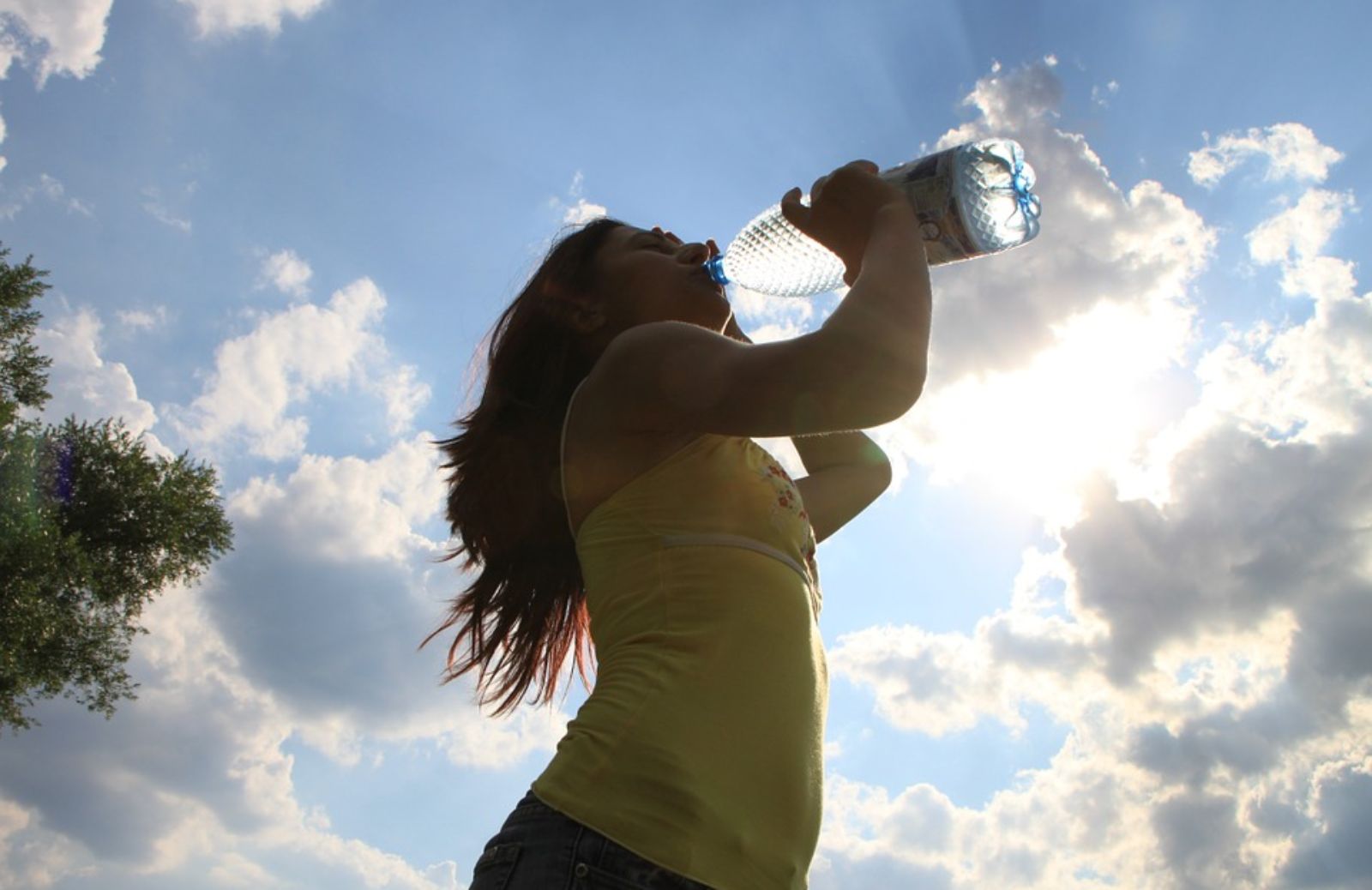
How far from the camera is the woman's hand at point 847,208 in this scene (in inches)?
80.0

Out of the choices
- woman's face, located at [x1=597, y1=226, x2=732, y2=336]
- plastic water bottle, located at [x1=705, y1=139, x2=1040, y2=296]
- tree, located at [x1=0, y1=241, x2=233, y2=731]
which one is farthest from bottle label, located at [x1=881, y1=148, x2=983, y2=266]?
tree, located at [x1=0, y1=241, x2=233, y2=731]

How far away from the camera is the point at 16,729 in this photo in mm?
15016

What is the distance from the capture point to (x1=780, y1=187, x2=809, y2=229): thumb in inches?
85.2

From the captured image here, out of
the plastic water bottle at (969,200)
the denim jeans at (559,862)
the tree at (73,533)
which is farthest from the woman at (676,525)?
the tree at (73,533)

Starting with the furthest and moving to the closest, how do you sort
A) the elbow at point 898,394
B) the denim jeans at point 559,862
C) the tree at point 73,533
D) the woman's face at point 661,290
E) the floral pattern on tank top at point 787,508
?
1. the tree at point 73,533
2. the woman's face at point 661,290
3. the floral pattern on tank top at point 787,508
4. the elbow at point 898,394
5. the denim jeans at point 559,862

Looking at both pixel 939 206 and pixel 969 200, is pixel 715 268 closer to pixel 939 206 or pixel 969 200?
pixel 939 206

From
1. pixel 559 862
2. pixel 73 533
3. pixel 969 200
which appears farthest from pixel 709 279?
pixel 73 533

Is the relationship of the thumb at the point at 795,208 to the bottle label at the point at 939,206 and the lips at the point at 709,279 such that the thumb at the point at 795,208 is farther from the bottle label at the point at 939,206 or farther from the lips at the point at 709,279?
the bottle label at the point at 939,206

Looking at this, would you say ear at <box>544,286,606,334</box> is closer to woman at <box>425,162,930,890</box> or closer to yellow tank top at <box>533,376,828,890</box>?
woman at <box>425,162,930,890</box>

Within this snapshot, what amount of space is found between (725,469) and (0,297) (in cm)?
1939

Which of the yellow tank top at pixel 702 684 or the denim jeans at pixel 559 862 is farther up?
the yellow tank top at pixel 702 684

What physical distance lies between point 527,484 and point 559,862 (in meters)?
1.19

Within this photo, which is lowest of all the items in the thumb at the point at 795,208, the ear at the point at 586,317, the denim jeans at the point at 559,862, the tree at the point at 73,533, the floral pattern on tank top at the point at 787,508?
the denim jeans at the point at 559,862

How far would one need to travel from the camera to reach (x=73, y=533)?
15.2 m
